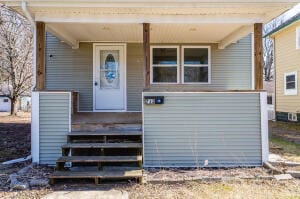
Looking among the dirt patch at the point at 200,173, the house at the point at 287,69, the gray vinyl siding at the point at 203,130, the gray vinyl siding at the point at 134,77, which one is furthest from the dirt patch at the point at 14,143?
the house at the point at 287,69

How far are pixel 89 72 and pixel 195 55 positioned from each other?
301 centimetres

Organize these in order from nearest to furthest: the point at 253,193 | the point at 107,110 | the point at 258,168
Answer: the point at 253,193 < the point at 258,168 < the point at 107,110

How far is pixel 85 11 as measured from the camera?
5.31 metres

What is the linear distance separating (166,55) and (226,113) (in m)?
3.01

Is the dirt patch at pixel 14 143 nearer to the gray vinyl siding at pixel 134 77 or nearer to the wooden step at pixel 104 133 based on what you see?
the wooden step at pixel 104 133

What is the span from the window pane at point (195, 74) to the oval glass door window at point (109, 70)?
6.33 ft

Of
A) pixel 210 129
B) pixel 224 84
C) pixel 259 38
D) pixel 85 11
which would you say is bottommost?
pixel 210 129

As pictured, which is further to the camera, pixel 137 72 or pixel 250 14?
pixel 137 72

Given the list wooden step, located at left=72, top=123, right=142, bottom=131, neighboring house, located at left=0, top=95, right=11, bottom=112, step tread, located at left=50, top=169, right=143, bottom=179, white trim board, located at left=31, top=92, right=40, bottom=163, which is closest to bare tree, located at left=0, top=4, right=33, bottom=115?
neighboring house, located at left=0, top=95, right=11, bottom=112

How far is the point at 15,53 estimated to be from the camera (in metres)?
13.9

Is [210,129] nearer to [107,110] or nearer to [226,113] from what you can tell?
[226,113]

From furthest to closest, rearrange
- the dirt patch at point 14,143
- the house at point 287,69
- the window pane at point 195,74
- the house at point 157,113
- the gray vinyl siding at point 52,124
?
the house at point 287,69 → the window pane at point 195,74 → the dirt patch at point 14,143 → the gray vinyl siding at point 52,124 → the house at point 157,113

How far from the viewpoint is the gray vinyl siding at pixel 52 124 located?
545 cm

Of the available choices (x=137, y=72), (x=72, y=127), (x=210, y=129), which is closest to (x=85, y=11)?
(x=72, y=127)
